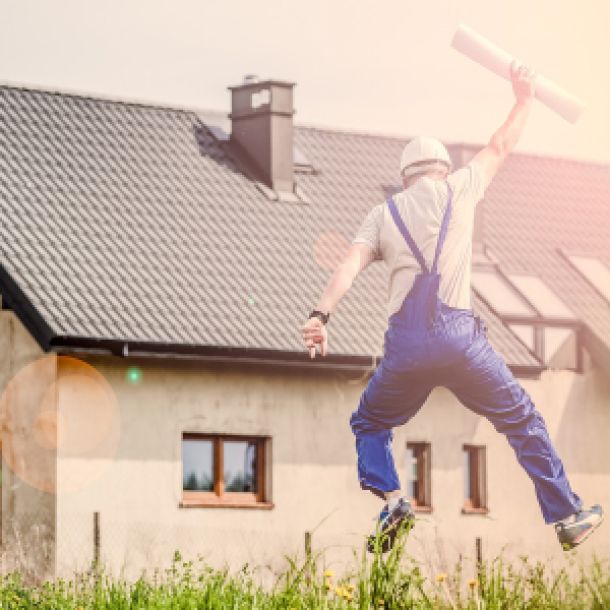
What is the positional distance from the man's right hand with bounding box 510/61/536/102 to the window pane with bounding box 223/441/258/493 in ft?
47.6

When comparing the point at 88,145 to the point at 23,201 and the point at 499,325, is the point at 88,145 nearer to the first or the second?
the point at 23,201

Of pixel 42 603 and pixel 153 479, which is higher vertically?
pixel 153 479

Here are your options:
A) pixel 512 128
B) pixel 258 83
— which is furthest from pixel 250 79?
pixel 512 128

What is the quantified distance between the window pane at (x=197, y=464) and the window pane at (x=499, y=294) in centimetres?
505

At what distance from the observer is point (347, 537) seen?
2691 cm

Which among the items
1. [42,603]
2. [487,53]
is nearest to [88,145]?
[42,603]

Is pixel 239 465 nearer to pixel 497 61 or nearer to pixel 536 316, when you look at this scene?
pixel 536 316

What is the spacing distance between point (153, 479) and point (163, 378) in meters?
1.21

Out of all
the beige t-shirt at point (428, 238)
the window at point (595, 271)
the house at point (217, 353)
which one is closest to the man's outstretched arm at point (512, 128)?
the beige t-shirt at point (428, 238)

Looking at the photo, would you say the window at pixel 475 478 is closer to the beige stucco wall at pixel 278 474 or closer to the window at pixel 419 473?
the beige stucco wall at pixel 278 474

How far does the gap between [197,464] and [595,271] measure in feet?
26.5

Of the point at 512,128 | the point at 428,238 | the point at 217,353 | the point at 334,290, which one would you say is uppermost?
the point at 217,353

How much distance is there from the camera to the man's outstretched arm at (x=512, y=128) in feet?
41.5

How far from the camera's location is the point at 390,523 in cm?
1248
